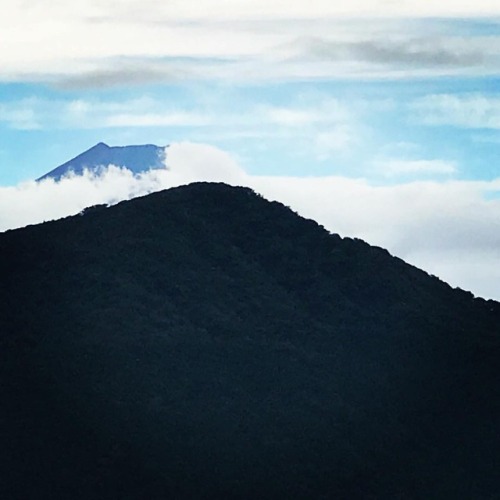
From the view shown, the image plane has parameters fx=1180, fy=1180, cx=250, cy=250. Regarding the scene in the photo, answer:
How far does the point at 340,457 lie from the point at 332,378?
548 centimetres

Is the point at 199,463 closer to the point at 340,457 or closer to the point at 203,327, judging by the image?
the point at 340,457

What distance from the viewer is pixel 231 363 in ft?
177

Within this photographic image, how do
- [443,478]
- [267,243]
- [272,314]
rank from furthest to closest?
[267,243] → [272,314] → [443,478]

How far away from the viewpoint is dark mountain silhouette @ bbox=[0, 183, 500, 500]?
48.0 m

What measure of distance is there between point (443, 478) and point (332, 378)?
7.10 metres

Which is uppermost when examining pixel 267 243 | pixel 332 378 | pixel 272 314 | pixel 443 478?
pixel 267 243

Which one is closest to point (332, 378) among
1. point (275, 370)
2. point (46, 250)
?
point (275, 370)

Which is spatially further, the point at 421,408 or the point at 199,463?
the point at 421,408

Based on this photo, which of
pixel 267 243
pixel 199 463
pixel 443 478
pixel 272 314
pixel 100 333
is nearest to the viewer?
pixel 199 463

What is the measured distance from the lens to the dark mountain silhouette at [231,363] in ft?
157

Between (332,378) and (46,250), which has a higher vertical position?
(46,250)

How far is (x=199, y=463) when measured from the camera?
47844 mm

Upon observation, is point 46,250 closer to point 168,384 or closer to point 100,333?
point 100,333

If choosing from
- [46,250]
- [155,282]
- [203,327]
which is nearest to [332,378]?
[203,327]
